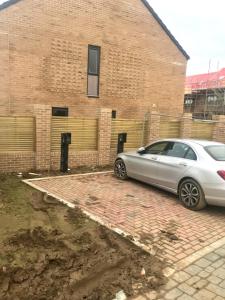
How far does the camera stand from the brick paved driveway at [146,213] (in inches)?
197

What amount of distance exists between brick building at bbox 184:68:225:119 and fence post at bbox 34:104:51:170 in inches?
807

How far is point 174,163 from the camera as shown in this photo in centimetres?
727

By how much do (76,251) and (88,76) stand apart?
10.8 metres

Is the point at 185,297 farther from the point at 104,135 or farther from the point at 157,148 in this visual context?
the point at 104,135

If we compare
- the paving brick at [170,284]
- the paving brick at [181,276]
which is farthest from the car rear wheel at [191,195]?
the paving brick at [170,284]

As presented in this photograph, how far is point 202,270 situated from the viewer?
415 centimetres

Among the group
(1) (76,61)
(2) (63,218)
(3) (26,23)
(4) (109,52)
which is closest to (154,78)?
(4) (109,52)

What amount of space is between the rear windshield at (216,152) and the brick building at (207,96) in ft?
69.4

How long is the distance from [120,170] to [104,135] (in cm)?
199

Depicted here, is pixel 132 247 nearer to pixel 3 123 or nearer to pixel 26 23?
pixel 3 123

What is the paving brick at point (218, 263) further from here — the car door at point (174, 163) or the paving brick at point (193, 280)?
the car door at point (174, 163)

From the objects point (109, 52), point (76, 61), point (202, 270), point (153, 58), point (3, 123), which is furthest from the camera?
point (153, 58)

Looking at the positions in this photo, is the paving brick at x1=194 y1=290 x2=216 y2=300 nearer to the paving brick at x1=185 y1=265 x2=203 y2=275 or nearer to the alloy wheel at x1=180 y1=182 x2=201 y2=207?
the paving brick at x1=185 y1=265 x2=203 y2=275

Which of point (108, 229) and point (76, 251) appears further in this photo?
point (108, 229)
